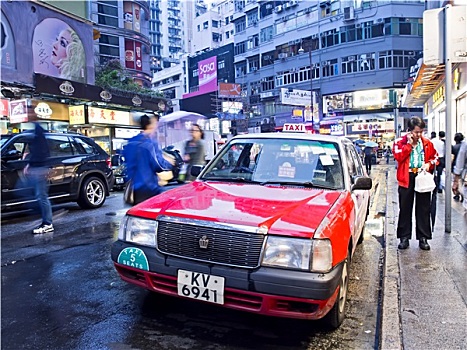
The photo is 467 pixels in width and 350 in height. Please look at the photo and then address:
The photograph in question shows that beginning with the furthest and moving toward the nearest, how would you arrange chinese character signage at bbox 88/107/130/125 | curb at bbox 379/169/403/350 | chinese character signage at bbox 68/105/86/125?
chinese character signage at bbox 88/107/130/125
chinese character signage at bbox 68/105/86/125
curb at bbox 379/169/403/350

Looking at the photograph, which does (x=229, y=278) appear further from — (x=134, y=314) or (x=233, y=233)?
(x=134, y=314)

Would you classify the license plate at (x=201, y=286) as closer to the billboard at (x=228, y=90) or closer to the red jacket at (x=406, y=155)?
the red jacket at (x=406, y=155)

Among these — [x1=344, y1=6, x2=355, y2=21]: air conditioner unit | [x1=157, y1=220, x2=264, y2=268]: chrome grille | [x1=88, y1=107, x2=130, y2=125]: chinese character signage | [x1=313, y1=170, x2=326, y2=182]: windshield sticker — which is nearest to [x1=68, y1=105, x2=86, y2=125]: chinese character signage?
[x1=88, y1=107, x2=130, y2=125]: chinese character signage

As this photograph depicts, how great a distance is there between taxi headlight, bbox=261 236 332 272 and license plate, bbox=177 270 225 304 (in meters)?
0.38

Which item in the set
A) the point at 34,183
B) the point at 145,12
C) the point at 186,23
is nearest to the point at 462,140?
the point at 34,183

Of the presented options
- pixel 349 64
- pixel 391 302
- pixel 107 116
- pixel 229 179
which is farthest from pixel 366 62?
pixel 391 302

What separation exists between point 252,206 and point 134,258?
106 cm

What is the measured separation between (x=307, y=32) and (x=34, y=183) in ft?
148

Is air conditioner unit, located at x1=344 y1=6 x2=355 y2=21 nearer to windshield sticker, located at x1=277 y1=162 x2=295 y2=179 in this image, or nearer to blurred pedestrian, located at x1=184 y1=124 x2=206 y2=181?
blurred pedestrian, located at x1=184 y1=124 x2=206 y2=181

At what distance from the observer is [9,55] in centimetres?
1536

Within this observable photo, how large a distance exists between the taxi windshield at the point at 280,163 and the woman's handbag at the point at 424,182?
151cm

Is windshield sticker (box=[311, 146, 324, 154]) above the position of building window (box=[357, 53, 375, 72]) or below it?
below

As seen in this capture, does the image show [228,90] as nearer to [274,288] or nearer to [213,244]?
[213,244]

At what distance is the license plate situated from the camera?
9.37 ft
